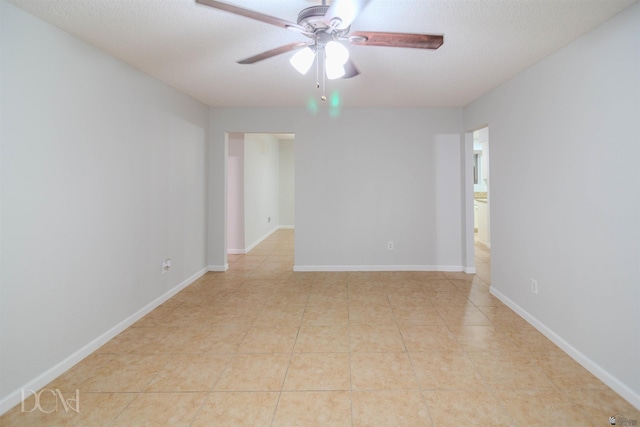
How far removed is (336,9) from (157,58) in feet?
6.38

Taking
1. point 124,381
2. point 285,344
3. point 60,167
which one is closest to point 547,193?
point 285,344

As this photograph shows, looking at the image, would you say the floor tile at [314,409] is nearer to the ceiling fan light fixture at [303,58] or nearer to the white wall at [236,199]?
the ceiling fan light fixture at [303,58]

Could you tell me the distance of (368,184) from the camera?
459 cm

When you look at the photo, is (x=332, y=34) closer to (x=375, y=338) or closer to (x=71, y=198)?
(x=71, y=198)

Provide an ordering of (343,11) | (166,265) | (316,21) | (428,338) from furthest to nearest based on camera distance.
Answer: (166,265)
(428,338)
(316,21)
(343,11)

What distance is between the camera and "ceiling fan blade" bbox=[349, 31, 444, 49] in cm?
164

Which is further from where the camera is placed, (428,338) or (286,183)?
(286,183)

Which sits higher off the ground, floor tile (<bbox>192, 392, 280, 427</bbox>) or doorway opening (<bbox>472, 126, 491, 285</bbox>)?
doorway opening (<bbox>472, 126, 491, 285</bbox>)

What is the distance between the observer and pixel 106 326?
2574mm

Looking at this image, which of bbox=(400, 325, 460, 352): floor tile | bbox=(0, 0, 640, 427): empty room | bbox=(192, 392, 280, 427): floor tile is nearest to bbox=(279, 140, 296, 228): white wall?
bbox=(0, 0, 640, 427): empty room

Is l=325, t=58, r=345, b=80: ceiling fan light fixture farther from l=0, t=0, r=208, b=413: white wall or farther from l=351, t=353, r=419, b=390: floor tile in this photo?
l=351, t=353, r=419, b=390: floor tile

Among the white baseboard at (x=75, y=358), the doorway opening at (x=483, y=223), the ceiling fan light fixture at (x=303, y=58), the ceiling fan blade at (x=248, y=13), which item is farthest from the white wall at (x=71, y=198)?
the doorway opening at (x=483, y=223)

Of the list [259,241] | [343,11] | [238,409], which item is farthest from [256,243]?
[343,11]

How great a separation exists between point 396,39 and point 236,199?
473 centimetres
